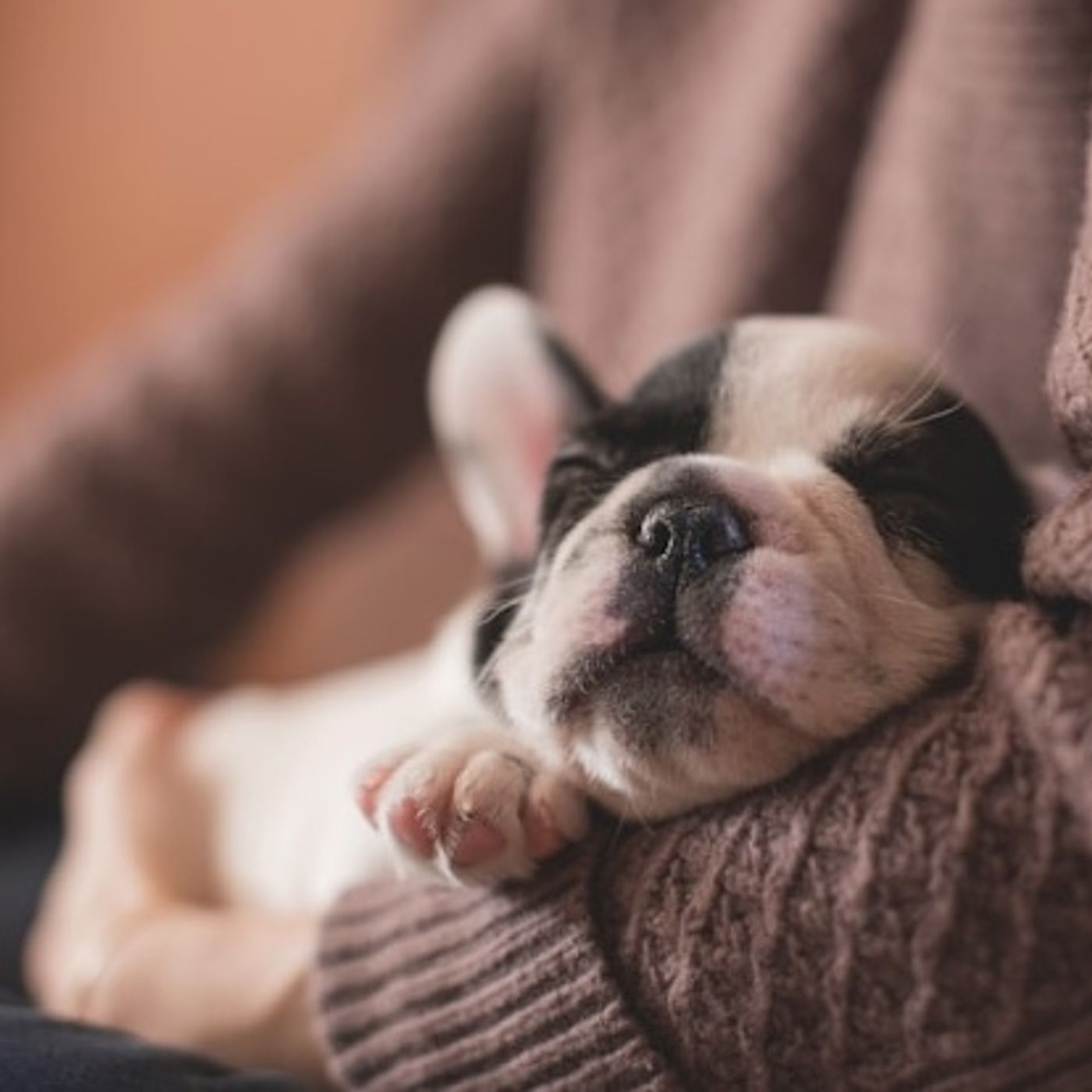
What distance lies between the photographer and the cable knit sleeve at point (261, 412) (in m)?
1.35

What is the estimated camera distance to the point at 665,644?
626 mm

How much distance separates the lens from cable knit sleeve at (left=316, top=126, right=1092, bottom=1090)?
20.9 inches

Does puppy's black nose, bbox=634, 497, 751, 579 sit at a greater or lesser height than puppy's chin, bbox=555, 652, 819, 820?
greater

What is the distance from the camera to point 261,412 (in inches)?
54.2

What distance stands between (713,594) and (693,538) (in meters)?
0.03

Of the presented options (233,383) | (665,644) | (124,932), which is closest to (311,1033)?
(124,932)

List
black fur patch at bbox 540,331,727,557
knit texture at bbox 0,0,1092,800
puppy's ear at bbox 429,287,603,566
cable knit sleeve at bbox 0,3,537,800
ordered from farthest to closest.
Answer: cable knit sleeve at bbox 0,3,537,800, knit texture at bbox 0,0,1092,800, puppy's ear at bbox 429,287,603,566, black fur patch at bbox 540,331,727,557

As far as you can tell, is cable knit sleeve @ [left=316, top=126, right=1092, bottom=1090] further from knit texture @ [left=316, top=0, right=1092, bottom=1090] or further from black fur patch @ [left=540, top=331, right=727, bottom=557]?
black fur patch @ [left=540, top=331, right=727, bottom=557]

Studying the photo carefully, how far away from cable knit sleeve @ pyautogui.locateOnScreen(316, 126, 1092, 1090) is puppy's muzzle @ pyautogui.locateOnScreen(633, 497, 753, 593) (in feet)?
0.28

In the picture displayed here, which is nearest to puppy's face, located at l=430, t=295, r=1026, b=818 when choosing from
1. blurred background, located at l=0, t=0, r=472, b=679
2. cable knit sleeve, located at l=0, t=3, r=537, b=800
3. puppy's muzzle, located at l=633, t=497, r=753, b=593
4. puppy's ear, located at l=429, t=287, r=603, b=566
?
puppy's muzzle, located at l=633, t=497, r=753, b=593

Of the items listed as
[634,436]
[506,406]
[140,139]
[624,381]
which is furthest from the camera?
[140,139]

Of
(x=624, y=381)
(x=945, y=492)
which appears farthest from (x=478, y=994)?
(x=624, y=381)

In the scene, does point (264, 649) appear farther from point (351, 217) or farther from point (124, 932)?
point (124, 932)

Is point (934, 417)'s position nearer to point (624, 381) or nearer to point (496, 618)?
point (496, 618)
